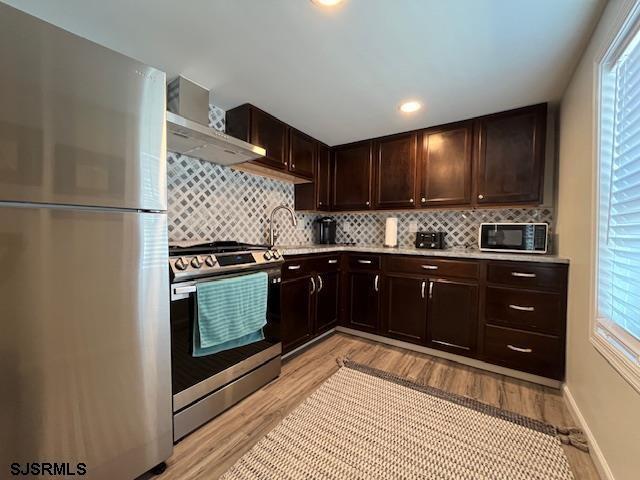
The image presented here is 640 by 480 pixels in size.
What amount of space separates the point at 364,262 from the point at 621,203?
1883 millimetres

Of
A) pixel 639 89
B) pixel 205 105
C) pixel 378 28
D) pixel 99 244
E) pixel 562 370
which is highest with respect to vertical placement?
pixel 378 28

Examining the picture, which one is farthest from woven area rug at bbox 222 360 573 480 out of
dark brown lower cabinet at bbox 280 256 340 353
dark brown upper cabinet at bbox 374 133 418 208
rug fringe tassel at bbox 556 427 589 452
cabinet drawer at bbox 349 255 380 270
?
dark brown upper cabinet at bbox 374 133 418 208

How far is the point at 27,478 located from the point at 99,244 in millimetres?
822

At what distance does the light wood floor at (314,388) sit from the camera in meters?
1.28

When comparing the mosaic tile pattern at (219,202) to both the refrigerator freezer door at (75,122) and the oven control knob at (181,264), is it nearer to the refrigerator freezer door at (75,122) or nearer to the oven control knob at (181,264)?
the oven control knob at (181,264)

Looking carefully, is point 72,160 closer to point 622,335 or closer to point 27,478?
point 27,478

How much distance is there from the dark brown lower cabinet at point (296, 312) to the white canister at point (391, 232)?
1.09 m

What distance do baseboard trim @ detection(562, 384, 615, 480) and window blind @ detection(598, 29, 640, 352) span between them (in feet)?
1.95

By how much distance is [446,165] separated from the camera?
2527mm

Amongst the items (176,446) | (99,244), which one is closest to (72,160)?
(99,244)

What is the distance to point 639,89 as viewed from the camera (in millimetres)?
1059

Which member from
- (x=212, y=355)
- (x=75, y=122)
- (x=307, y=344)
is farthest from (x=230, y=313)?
(x=307, y=344)

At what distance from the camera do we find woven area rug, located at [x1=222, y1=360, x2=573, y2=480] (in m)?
1.21

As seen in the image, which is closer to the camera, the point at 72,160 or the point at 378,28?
the point at 72,160
